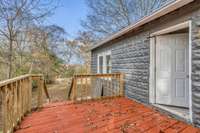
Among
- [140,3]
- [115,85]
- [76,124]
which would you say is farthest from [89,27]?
[76,124]

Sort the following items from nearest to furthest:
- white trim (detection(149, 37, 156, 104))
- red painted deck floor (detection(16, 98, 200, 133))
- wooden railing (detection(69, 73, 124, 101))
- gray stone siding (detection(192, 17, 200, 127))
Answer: gray stone siding (detection(192, 17, 200, 127)) → red painted deck floor (detection(16, 98, 200, 133)) → white trim (detection(149, 37, 156, 104)) → wooden railing (detection(69, 73, 124, 101))

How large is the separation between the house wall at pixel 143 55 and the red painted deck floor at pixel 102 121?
486mm

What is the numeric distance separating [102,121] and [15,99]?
179 cm

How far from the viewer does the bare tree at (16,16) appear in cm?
713

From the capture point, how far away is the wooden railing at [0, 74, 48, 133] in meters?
2.65

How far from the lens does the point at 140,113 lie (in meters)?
3.90

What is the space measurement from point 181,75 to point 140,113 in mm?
1361

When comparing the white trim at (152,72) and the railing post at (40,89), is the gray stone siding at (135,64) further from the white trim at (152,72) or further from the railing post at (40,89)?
the railing post at (40,89)

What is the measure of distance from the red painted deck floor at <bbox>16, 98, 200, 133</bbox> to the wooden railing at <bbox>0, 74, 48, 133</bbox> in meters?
0.21

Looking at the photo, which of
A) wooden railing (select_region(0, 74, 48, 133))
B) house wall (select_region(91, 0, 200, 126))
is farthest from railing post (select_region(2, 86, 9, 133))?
house wall (select_region(91, 0, 200, 126))

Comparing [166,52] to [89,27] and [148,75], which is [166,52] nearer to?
[148,75]

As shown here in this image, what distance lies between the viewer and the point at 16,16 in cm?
728

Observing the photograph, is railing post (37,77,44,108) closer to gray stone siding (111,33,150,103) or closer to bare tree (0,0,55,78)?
gray stone siding (111,33,150,103)

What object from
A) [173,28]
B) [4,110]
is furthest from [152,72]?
[4,110]
